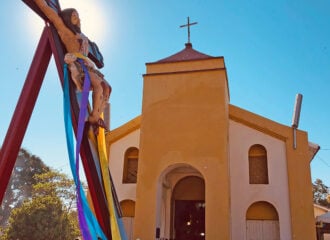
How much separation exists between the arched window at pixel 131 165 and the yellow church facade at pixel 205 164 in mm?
40

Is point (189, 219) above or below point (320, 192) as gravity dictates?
below

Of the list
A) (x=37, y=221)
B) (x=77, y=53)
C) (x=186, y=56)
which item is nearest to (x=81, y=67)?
(x=77, y=53)

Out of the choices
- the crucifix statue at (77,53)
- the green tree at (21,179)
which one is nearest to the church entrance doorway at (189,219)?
the crucifix statue at (77,53)

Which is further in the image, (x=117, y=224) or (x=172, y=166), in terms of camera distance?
(x=172, y=166)

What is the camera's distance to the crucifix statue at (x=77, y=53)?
4.73 metres

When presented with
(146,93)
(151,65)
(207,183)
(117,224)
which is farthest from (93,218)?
(151,65)

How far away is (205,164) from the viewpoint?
10172 mm

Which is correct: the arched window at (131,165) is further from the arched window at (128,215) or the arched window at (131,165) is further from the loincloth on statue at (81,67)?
the loincloth on statue at (81,67)

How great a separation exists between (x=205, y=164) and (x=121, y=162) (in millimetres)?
4088

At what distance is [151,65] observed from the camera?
12117 mm

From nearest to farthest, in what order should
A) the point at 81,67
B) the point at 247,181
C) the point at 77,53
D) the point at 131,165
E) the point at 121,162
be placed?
the point at 81,67 → the point at 77,53 → the point at 247,181 → the point at 121,162 → the point at 131,165

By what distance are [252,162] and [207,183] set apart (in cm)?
290

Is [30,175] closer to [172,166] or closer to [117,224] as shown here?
[172,166]

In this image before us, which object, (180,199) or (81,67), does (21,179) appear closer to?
(180,199)
